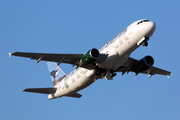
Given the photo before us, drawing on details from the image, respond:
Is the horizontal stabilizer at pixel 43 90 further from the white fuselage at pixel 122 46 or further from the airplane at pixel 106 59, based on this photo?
the white fuselage at pixel 122 46

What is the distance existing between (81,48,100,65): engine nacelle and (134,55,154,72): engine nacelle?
28.3 ft

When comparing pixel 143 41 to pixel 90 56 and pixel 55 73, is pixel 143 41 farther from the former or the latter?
pixel 55 73

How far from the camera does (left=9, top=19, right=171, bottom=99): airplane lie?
119 ft

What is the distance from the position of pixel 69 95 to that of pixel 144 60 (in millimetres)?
13512

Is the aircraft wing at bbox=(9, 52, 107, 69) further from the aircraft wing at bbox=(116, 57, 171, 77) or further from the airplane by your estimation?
the aircraft wing at bbox=(116, 57, 171, 77)

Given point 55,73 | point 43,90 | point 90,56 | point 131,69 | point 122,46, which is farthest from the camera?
point 55,73

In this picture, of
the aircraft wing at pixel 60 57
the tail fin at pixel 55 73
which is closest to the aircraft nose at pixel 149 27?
the aircraft wing at pixel 60 57

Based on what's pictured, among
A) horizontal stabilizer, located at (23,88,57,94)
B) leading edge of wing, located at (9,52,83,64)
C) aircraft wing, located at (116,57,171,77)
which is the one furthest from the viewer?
horizontal stabilizer, located at (23,88,57,94)

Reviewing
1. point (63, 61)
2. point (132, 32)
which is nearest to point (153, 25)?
point (132, 32)

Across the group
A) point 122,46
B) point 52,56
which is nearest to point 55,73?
point 52,56

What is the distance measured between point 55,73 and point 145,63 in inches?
669

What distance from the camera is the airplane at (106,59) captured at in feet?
119

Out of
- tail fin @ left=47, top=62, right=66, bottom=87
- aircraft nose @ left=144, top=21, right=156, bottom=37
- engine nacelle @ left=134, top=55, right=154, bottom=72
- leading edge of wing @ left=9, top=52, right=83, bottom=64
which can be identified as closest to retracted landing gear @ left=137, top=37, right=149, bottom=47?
Answer: aircraft nose @ left=144, top=21, right=156, bottom=37

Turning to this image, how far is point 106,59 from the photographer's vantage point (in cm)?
3766
